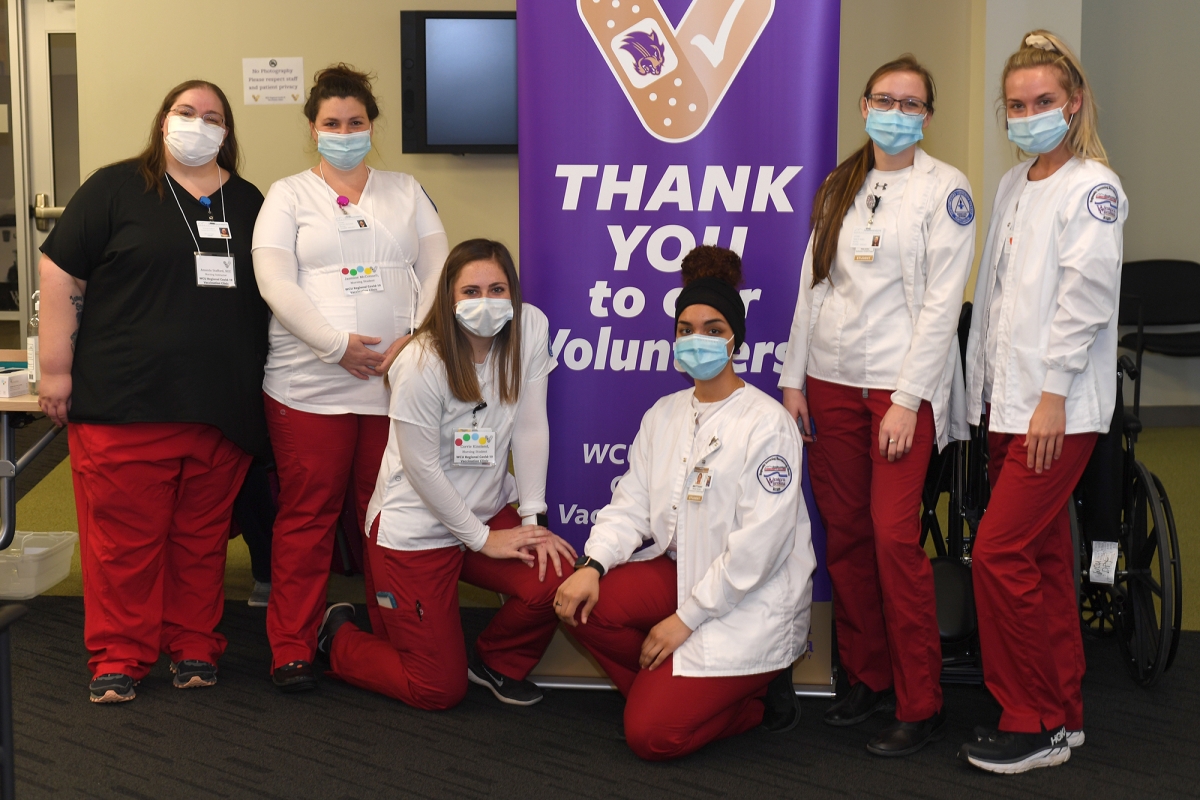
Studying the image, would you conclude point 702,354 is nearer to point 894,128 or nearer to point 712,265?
point 712,265

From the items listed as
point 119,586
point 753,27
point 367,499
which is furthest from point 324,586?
point 753,27

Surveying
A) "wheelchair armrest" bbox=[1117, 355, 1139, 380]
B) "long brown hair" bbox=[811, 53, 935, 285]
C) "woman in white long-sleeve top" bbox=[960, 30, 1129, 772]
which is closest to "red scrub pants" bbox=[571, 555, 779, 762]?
"woman in white long-sleeve top" bbox=[960, 30, 1129, 772]

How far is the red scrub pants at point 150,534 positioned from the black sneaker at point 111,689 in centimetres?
2

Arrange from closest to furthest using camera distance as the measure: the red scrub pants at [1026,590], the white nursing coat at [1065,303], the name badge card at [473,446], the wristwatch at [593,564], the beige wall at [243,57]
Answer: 1. the white nursing coat at [1065,303]
2. the red scrub pants at [1026,590]
3. the wristwatch at [593,564]
4. the name badge card at [473,446]
5. the beige wall at [243,57]

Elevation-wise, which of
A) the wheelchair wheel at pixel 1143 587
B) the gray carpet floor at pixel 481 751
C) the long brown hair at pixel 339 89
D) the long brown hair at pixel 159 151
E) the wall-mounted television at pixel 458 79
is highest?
the wall-mounted television at pixel 458 79

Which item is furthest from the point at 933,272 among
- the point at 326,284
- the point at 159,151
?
the point at 159,151

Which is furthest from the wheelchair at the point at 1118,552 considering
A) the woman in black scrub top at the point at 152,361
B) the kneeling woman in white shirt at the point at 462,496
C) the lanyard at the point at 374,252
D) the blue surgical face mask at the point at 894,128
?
the woman in black scrub top at the point at 152,361

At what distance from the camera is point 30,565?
3619 millimetres

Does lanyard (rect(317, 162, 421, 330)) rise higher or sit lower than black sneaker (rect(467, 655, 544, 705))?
higher

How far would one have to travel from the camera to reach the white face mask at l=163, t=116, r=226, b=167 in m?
2.75

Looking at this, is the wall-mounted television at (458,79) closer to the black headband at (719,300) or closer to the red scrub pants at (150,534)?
the red scrub pants at (150,534)

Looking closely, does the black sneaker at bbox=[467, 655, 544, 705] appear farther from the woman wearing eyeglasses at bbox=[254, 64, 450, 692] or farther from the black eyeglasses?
the black eyeglasses

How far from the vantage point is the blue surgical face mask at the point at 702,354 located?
8.03ft

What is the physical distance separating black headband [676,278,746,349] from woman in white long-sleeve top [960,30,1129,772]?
0.56 metres
